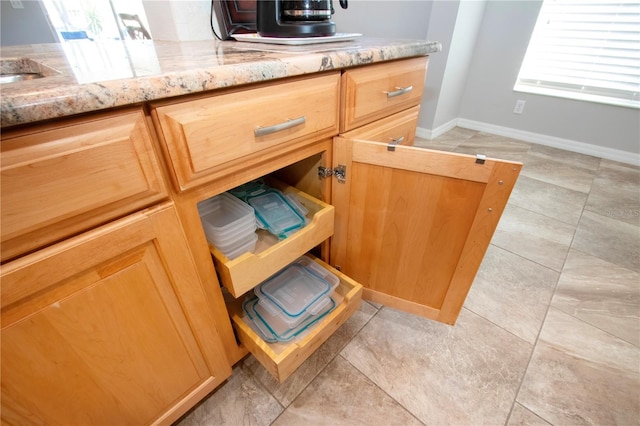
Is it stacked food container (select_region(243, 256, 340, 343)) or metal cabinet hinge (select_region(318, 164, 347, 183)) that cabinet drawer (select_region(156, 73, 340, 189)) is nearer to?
metal cabinet hinge (select_region(318, 164, 347, 183))

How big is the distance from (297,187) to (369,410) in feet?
2.38

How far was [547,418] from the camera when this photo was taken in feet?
2.65

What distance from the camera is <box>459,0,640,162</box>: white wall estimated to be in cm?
212

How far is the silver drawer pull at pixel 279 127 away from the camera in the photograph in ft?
1.92

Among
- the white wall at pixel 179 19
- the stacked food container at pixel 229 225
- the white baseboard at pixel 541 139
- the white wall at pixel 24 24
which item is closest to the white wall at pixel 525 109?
the white baseboard at pixel 541 139

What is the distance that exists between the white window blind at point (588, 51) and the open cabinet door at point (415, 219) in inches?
91.5

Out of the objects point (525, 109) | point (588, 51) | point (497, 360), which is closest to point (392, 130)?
point (497, 360)

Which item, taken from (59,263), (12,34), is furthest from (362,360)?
(12,34)

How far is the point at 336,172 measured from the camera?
2.76 feet

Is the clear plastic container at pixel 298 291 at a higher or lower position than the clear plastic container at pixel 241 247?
lower

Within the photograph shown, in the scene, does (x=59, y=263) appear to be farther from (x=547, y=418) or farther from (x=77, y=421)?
(x=547, y=418)

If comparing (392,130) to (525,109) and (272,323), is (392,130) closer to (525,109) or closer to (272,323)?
(272,323)

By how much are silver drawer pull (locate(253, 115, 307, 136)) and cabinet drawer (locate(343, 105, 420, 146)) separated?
0.18 metres

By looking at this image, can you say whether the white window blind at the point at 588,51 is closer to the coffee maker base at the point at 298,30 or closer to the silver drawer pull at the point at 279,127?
the coffee maker base at the point at 298,30
